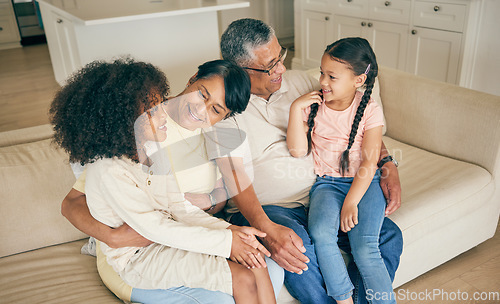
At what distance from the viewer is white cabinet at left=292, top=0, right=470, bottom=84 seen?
279cm

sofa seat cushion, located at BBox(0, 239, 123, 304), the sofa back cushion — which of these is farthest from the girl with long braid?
the sofa back cushion

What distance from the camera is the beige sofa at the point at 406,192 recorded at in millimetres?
1247

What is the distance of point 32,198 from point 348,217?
0.95m

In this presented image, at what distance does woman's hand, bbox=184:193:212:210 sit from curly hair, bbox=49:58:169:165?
231 mm

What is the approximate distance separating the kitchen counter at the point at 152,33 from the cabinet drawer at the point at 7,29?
3.35m

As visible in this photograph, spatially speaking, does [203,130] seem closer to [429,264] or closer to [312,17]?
[429,264]

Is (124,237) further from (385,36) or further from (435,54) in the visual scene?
(385,36)

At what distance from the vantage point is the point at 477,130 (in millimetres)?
1605

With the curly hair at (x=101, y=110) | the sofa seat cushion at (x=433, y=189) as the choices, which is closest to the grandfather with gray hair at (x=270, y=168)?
the sofa seat cushion at (x=433, y=189)

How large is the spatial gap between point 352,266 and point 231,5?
A: 1942 mm

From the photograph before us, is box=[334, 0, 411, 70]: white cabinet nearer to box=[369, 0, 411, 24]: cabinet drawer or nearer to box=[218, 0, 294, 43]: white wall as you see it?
box=[369, 0, 411, 24]: cabinet drawer

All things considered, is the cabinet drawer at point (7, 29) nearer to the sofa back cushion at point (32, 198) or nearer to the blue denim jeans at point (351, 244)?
the sofa back cushion at point (32, 198)

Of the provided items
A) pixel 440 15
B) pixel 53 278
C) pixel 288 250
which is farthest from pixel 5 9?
pixel 288 250

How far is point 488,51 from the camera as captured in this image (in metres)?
2.68
